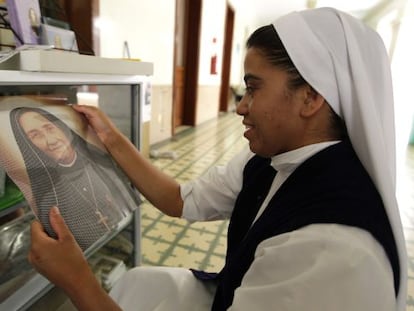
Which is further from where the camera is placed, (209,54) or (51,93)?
(209,54)

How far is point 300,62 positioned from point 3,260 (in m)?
1.18

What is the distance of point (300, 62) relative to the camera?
564mm

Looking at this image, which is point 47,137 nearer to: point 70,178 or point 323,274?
point 70,178

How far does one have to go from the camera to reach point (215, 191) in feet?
3.03

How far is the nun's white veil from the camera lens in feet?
1.84

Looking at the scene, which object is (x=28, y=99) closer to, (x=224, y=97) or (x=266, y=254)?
(x=266, y=254)

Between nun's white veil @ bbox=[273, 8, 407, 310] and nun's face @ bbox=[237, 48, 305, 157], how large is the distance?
48mm

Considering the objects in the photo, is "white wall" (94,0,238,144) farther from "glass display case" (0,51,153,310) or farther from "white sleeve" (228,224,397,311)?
"white sleeve" (228,224,397,311)

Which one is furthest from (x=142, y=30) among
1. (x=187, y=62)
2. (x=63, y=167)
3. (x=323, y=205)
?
(x=323, y=205)

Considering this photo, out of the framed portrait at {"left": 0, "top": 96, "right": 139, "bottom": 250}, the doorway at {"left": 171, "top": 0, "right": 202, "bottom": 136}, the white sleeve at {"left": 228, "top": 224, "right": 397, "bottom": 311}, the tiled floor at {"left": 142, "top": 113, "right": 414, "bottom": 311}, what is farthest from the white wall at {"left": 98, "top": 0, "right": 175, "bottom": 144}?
the white sleeve at {"left": 228, "top": 224, "right": 397, "bottom": 311}

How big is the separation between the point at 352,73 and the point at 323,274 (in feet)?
1.22

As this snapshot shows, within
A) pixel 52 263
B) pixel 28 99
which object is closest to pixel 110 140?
pixel 28 99

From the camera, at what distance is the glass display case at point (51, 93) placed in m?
0.68

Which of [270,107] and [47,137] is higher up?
[270,107]
